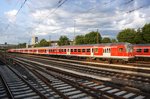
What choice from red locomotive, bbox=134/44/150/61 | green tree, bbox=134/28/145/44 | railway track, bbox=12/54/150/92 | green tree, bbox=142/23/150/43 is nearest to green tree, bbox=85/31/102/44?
A: green tree, bbox=134/28/145/44

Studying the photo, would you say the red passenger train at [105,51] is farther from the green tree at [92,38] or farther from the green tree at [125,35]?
the green tree at [92,38]

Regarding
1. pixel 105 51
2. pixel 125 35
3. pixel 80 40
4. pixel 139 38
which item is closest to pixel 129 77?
pixel 105 51

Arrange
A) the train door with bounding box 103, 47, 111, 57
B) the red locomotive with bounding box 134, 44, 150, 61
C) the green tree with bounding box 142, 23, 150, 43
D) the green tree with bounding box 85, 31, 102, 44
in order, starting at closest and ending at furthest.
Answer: the train door with bounding box 103, 47, 111, 57
the red locomotive with bounding box 134, 44, 150, 61
the green tree with bounding box 142, 23, 150, 43
the green tree with bounding box 85, 31, 102, 44

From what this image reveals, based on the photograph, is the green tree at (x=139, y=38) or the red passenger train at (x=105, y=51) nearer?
the red passenger train at (x=105, y=51)

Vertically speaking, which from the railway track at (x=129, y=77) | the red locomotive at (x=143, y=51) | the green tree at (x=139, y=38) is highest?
the green tree at (x=139, y=38)

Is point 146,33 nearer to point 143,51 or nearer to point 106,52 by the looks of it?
point 143,51

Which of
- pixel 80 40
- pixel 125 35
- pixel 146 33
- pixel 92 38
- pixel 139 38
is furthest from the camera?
pixel 80 40

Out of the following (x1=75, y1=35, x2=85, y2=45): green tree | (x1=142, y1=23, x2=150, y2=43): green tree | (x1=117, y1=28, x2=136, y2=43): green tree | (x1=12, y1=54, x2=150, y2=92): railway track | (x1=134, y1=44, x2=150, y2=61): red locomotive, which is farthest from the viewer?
(x1=75, y1=35, x2=85, y2=45): green tree

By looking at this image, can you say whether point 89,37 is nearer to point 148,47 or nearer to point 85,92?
point 148,47

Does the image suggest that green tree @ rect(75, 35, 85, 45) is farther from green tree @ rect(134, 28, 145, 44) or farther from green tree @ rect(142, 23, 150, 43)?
green tree @ rect(142, 23, 150, 43)

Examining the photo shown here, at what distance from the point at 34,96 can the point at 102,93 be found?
3.66 m

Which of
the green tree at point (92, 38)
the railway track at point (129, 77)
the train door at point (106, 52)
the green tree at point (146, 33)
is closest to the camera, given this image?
the railway track at point (129, 77)

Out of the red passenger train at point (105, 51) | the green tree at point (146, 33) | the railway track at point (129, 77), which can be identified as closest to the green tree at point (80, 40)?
the green tree at point (146, 33)

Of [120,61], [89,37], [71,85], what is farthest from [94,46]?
[89,37]
